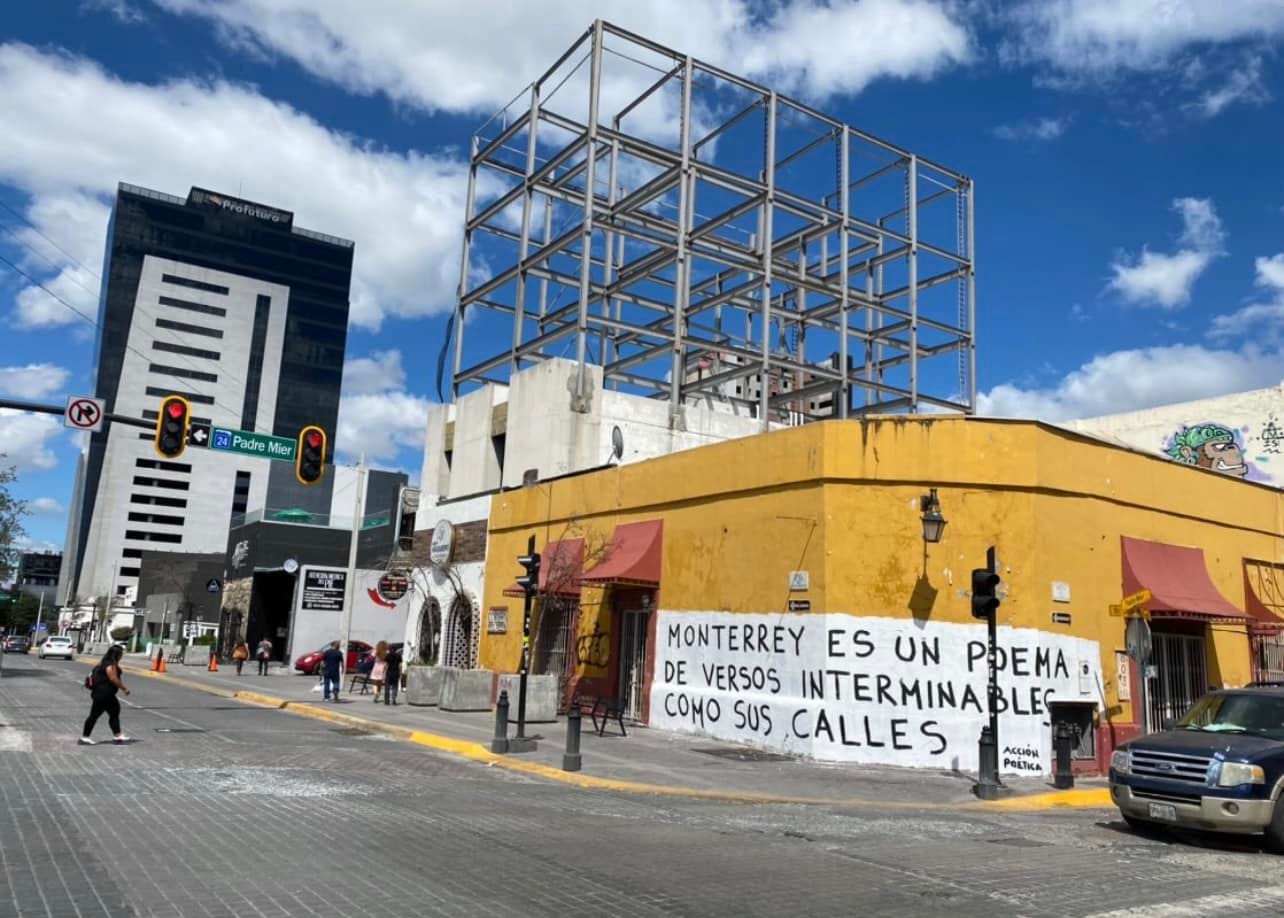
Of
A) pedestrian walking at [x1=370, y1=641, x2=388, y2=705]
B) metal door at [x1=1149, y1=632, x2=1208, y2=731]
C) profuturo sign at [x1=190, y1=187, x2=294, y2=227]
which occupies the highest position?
profuturo sign at [x1=190, y1=187, x2=294, y2=227]

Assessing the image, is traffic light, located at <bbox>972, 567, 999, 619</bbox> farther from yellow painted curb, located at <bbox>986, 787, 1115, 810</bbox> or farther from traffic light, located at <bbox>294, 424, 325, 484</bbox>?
traffic light, located at <bbox>294, 424, 325, 484</bbox>

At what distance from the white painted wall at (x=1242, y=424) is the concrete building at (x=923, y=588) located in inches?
584

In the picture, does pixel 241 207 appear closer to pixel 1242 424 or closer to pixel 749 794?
pixel 1242 424

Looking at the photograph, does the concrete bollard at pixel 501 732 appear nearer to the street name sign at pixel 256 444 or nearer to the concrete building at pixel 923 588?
the concrete building at pixel 923 588

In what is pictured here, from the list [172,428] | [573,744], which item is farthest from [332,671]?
[573,744]

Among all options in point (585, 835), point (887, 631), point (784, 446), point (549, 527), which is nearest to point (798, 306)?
point (549, 527)

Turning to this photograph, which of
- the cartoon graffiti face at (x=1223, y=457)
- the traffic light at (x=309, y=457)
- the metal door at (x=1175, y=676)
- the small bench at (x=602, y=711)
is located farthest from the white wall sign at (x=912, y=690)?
the cartoon graffiti face at (x=1223, y=457)

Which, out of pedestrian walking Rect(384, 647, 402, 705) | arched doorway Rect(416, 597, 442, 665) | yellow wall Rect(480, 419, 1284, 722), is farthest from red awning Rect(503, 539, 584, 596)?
arched doorway Rect(416, 597, 442, 665)

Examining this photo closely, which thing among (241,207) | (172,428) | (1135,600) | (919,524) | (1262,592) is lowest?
(1135,600)

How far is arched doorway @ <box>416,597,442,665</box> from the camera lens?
29297 millimetres

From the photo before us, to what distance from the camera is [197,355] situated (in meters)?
148

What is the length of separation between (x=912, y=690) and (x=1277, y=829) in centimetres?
631

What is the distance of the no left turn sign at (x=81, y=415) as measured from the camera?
1738 centimetres

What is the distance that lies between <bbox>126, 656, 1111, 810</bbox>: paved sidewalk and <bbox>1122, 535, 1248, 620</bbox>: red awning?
3608 mm
